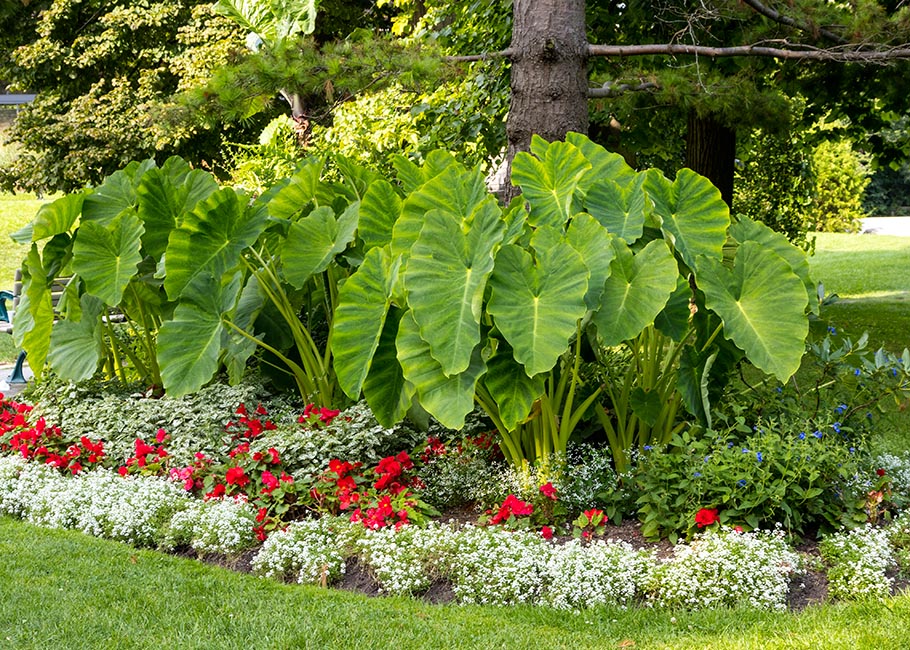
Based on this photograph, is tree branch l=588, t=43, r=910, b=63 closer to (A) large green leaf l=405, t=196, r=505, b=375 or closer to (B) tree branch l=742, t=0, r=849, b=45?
(B) tree branch l=742, t=0, r=849, b=45

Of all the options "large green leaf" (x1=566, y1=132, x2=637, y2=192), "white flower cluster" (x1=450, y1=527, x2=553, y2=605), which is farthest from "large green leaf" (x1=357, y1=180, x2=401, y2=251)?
"white flower cluster" (x1=450, y1=527, x2=553, y2=605)

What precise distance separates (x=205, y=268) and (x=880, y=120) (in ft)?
21.2

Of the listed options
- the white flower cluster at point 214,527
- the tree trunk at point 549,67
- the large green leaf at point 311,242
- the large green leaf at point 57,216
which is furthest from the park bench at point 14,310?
the tree trunk at point 549,67

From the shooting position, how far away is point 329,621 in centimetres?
299

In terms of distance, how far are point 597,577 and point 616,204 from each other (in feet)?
5.13

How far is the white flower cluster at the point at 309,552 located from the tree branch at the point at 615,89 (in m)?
→ 3.30

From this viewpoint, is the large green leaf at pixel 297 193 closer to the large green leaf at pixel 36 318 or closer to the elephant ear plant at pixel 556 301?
the elephant ear plant at pixel 556 301

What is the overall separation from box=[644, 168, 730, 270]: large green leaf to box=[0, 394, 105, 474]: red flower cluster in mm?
2824

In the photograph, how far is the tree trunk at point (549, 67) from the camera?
501cm

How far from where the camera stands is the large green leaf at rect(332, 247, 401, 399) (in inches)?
151

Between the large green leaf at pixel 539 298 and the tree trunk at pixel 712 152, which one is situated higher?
the large green leaf at pixel 539 298

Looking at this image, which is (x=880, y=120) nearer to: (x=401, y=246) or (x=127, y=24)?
(x=401, y=246)

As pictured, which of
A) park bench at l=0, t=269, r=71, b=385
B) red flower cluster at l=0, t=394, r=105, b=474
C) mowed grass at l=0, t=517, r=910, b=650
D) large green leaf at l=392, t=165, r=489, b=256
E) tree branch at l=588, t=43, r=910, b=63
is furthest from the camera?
park bench at l=0, t=269, r=71, b=385

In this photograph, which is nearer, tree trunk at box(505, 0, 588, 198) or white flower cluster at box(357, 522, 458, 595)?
white flower cluster at box(357, 522, 458, 595)
